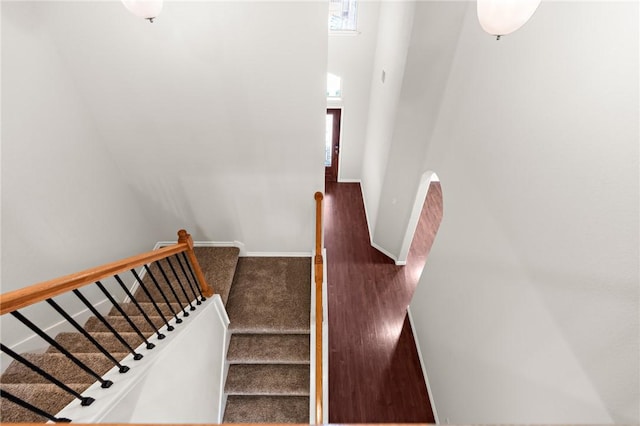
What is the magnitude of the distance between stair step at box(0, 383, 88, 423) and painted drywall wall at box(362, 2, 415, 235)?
403 centimetres

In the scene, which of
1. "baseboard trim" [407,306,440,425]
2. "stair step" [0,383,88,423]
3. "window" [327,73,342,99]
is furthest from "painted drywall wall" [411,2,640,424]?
"window" [327,73,342,99]

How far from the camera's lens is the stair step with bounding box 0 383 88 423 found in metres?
1.75

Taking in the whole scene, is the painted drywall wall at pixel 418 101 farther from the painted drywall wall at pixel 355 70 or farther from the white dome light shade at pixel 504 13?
the painted drywall wall at pixel 355 70

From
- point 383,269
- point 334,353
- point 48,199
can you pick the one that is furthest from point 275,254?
point 48,199

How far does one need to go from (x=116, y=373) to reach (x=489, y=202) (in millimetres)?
2747

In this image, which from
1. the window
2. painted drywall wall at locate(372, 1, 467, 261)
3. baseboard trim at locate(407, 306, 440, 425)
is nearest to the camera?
painted drywall wall at locate(372, 1, 467, 261)

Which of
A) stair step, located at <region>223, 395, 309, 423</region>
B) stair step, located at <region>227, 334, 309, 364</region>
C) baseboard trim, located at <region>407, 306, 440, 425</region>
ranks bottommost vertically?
baseboard trim, located at <region>407, 306, 440, 425</region>

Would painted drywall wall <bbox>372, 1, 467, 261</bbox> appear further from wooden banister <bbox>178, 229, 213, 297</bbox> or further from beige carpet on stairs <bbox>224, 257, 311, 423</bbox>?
wooden banister <bbox>178, 229, 213, 297</bbox>

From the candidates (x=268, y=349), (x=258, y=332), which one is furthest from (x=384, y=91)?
(x=268, y=349)

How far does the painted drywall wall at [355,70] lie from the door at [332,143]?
0.13 metres

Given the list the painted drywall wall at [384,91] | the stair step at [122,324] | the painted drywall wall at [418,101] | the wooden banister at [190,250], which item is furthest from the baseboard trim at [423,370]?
the stair step at [122,324]

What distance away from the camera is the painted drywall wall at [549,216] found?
133 cm

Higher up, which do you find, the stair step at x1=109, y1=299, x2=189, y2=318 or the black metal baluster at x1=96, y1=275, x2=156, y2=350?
the black metal baluster at x1=96, y1=275, x2=156, y2=350

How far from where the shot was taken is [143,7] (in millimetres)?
1907
